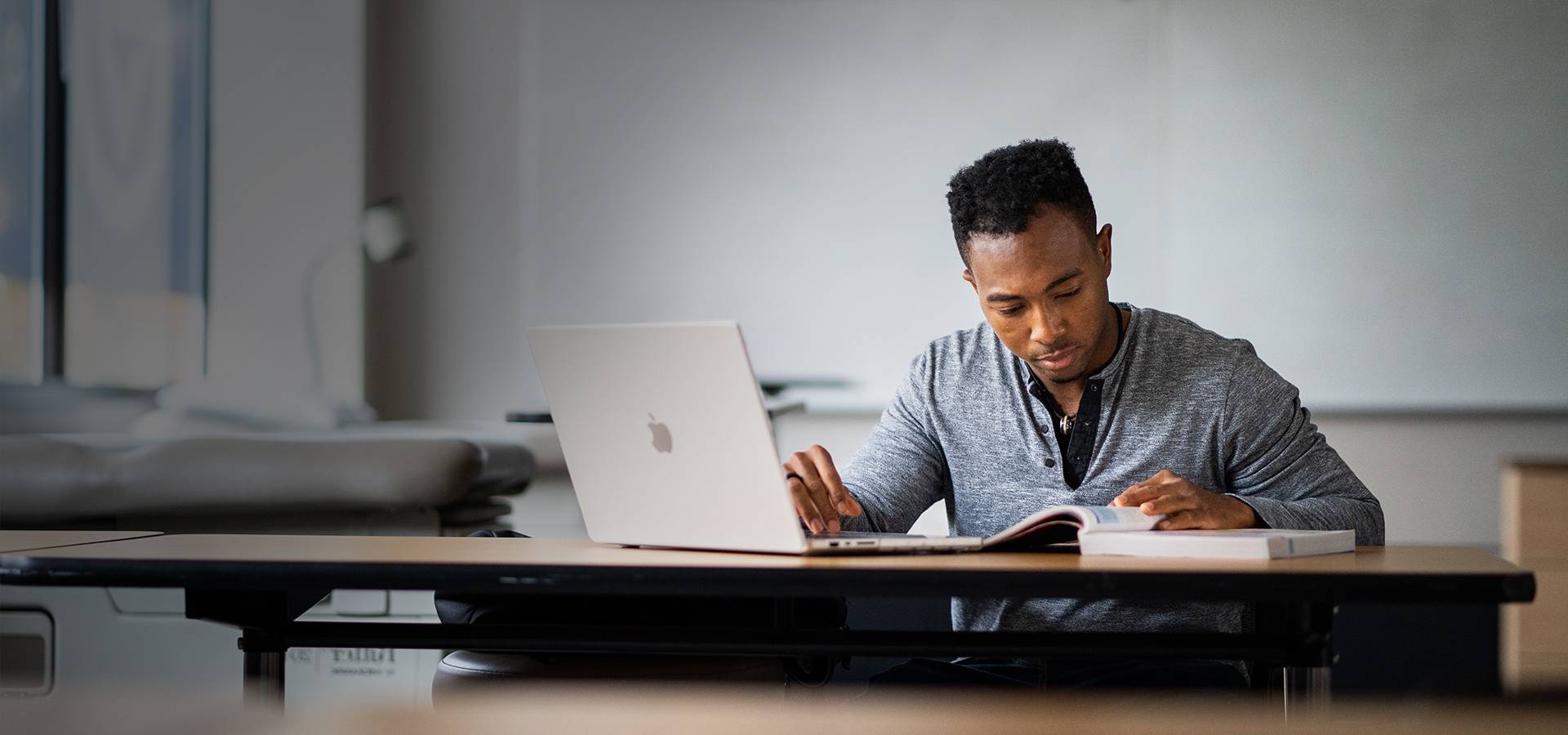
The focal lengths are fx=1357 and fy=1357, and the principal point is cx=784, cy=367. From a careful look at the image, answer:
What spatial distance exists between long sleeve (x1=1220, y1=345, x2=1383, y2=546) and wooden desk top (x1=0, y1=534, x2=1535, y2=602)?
0.72 feet

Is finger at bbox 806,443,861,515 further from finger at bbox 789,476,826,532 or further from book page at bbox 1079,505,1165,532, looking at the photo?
book page at bbox 1079,505,1165,532

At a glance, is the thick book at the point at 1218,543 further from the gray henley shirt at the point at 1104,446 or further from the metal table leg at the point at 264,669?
the metal table leg at the point at 264,669

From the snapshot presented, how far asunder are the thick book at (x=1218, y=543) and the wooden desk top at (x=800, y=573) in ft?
0.04

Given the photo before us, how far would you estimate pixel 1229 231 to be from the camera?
367 cm

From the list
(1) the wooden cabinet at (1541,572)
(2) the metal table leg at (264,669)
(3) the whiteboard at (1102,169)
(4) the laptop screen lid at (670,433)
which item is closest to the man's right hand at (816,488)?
(4) the laptop screen lid at (670,433)

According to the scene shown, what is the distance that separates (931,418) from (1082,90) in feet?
6.95

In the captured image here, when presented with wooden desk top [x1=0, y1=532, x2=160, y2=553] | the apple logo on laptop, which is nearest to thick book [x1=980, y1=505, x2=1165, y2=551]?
the apple logo on laptop

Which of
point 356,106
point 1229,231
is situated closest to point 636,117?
point 356,106

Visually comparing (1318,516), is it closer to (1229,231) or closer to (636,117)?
(1229,231)

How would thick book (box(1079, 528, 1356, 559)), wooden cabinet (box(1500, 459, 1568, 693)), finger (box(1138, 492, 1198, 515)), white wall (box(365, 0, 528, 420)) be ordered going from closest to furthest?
thick book (box(1079, 528, 1356, 559)), finger (box(1138, 492, 1198, 515)), wooden cabinet (box(1500, 459, 1568, 693)), white wall (box(365, 0, 528, 420))

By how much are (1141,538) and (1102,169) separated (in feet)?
8.52

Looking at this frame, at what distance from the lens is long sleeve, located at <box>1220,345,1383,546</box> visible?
1.53 m

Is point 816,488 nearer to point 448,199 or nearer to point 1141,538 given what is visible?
point 1141,538

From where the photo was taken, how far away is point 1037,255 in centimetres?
170
